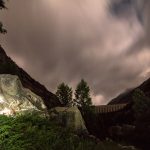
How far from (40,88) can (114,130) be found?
31534mm

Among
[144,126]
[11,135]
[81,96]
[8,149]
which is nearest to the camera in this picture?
[8,149]

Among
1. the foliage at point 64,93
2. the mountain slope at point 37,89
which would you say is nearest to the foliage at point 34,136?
the mountain slope at point 37,89

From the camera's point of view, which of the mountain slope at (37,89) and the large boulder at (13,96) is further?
the mountain slope at (37,89)

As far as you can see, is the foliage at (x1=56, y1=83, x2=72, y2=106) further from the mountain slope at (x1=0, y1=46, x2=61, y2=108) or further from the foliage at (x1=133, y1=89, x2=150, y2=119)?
the foliage at (x1=133, y1=89, x2=150, y2=119)

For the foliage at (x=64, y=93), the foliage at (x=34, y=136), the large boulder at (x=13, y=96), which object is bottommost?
the foliage at (x=34, y=136)

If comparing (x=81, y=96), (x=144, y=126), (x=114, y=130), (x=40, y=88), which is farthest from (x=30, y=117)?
(x=40, y=88)

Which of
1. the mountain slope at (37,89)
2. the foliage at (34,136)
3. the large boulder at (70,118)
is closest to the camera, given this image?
the foliage at (34,136)

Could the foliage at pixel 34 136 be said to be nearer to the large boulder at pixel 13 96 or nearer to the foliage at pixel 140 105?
the large boulder at pixel 13 96

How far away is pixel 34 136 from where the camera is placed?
59.7ft

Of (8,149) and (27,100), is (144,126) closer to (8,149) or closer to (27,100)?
(27,100)

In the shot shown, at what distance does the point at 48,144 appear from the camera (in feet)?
60.0

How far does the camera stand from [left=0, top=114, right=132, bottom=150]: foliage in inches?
664

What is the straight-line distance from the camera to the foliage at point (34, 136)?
1686cm

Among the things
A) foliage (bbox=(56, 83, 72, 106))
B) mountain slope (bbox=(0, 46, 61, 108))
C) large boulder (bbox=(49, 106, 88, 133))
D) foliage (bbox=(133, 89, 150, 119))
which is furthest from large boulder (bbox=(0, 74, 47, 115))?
foliage (bbox=(56, 83, 72, 106))
